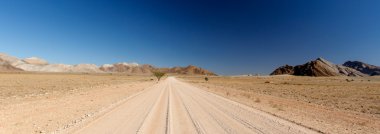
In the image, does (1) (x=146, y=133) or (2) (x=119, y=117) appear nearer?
(1) (x=146, y=133)

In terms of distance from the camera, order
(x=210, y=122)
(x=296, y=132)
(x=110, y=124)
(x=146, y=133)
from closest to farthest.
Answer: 1. (x=146, y=133)
2. (x=296, y=132)
3. (x=110, y=124)
4. (x=210, y=122)

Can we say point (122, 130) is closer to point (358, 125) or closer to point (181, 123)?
point (181, 123)

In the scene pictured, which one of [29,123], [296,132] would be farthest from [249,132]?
[29,123]

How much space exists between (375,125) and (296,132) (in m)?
5.66

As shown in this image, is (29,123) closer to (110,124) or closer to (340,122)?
(110,124)

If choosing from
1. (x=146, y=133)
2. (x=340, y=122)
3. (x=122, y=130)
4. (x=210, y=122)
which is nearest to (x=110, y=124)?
(x=122, y=130)

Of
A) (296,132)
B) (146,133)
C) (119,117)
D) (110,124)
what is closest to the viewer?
(146,133)

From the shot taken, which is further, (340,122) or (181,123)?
(340,122)

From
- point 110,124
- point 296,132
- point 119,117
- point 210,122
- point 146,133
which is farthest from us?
A: point 119,117

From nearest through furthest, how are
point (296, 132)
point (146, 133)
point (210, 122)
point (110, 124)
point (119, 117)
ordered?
point (146, 133), point (296, 132), point (110, 124), point (210, 122), point (119, 117)

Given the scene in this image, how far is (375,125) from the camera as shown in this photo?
15.1 meters

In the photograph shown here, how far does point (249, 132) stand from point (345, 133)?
13.9ft

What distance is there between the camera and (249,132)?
12.0 m

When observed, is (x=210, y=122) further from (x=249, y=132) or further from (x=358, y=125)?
(x=358, y=125)
